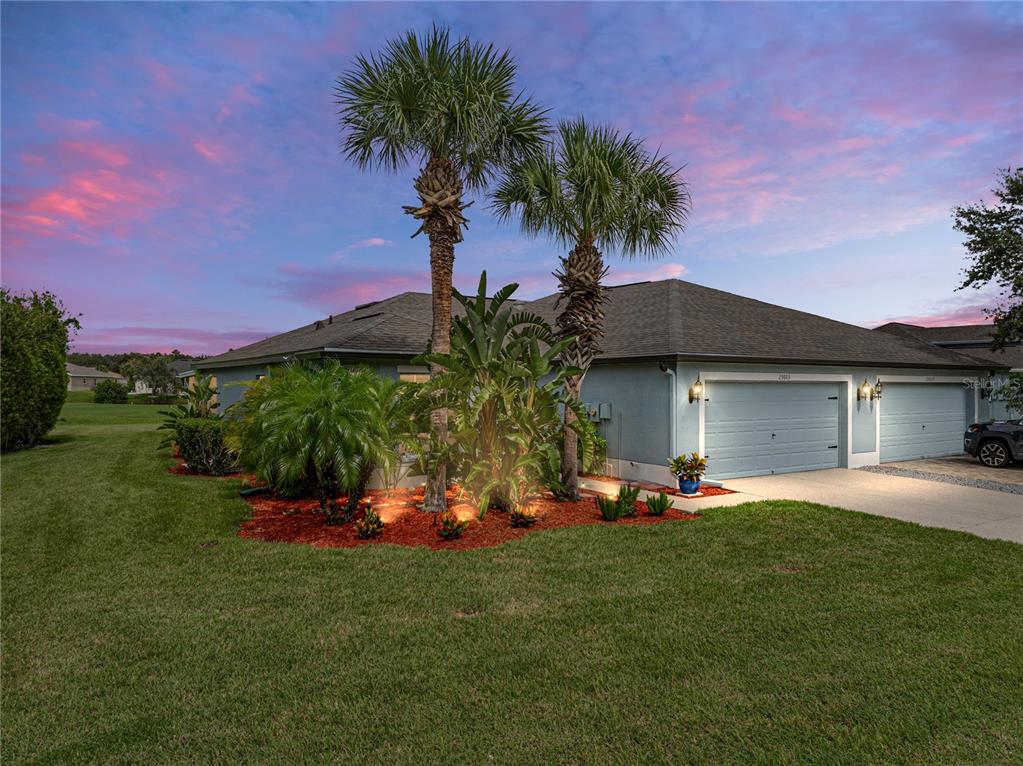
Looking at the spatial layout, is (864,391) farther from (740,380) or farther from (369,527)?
(369,527)

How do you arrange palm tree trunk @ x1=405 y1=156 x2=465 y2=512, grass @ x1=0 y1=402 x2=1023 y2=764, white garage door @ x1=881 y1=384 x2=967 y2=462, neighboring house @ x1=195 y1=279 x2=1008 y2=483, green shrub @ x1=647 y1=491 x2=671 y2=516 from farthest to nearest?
white garage door @ x1=881 y1=384 x2=967 y2=462, neighboring house @ x1=195 y1=279 x2=1008 y2=483, green shrub @ x1=647 y1=491 x2=671 y2=516, palm tree trunk @ x1=405 y1=156 x2=465 y2=512, grass @ x1=0 y1=402 x2=1023 y2=764

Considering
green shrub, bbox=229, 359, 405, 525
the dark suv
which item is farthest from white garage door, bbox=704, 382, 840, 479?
green shrub, bbox=229, 359, 405, 525

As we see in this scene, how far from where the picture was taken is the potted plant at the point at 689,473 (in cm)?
1101

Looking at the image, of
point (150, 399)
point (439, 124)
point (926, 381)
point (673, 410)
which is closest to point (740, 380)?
point (673, 410)

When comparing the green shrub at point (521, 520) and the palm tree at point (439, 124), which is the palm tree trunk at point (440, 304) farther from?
the green shrub at point (521, 520)

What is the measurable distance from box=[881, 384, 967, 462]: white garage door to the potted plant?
26.5 ft

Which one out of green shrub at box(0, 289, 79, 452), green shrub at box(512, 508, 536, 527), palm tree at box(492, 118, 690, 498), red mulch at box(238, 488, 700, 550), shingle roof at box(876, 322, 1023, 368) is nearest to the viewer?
red mulch at box(238, 488, 700, 550)

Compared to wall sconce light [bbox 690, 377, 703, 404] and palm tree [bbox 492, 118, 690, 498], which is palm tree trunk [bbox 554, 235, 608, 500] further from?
wall sconce light [bbox 690, 377, 703, 404]

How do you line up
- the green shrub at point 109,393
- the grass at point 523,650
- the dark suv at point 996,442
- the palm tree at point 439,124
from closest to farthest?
the grass at point 523,650 → the palm tree at point 439,124 → the dark suv at point 996,442 → the green shrub at point 109,393

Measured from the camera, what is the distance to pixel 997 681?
3.93 m

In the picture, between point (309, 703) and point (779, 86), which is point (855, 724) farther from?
point (779, 86)

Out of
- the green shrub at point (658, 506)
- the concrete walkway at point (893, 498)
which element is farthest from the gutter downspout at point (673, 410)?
the green shrub at point (658, 506)

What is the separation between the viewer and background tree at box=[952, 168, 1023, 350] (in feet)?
59.9

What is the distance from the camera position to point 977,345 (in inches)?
1165
